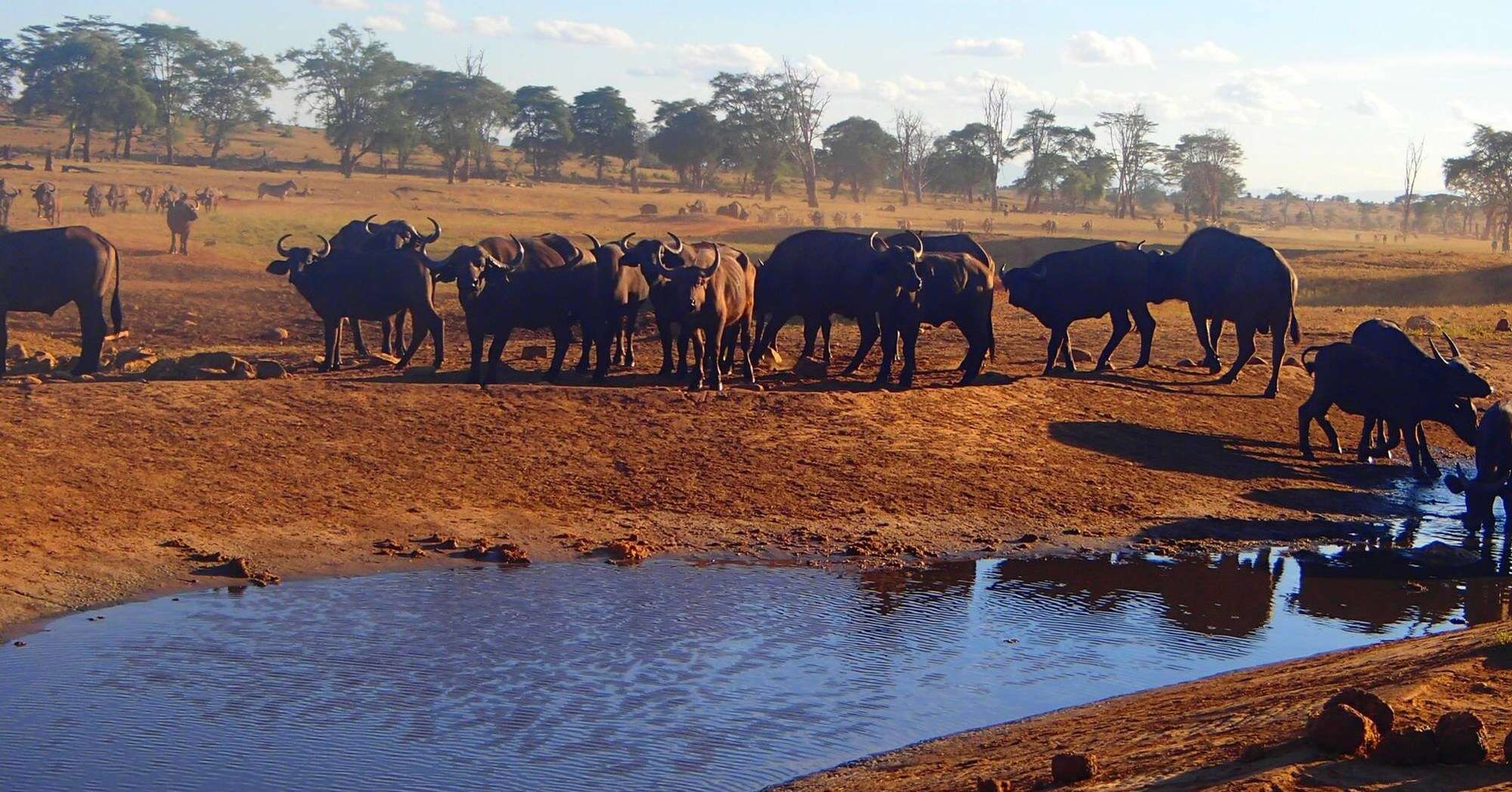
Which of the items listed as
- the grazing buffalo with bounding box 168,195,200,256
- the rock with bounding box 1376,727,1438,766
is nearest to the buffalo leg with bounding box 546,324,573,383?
the rock with bounding box 1376,727,1438,766

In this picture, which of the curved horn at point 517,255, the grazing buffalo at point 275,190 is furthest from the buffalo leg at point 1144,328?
the grazing buffalo at point 275,190

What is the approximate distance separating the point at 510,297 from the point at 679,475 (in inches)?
162

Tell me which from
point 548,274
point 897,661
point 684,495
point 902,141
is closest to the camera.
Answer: point 897,661

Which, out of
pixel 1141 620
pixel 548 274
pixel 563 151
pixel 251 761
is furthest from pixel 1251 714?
pixel 563 151

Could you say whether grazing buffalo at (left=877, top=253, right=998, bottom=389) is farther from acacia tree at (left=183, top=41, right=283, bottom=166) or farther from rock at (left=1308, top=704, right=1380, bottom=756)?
acacia tree at (left=183, top=41, right=283, bottom=166)

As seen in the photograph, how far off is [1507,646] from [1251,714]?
140 cm

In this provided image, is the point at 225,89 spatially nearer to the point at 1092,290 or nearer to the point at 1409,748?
the point at 1092,290

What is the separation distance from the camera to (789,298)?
17141mm

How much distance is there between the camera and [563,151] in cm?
6469

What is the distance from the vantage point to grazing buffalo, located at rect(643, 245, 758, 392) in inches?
570

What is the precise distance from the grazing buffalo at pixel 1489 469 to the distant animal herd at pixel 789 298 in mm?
1626

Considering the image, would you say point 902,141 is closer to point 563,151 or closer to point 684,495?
point 563,151

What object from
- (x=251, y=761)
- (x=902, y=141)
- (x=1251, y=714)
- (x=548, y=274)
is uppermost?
(x=902, y=141)

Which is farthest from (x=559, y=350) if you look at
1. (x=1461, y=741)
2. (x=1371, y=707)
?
(x=1461, y=741)
